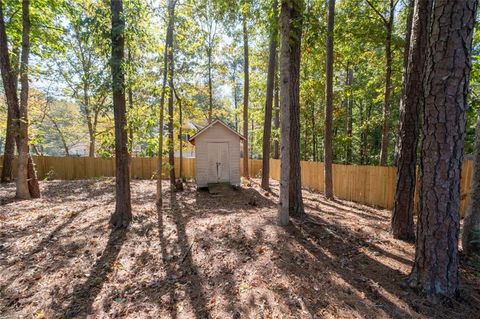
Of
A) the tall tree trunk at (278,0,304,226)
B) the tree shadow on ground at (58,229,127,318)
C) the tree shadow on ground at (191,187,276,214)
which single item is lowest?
the tree shadow on ground at (58,229,127,318)

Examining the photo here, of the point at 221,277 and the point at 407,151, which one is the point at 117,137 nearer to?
the point at 221,277

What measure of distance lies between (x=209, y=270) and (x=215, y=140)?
302 inches

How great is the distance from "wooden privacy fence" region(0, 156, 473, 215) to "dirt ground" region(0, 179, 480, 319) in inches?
113

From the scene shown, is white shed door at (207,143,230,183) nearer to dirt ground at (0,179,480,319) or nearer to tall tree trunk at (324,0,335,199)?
tall tree trunk at (324,0,335,199)

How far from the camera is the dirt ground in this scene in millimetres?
2637

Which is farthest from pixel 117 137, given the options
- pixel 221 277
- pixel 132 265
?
pixel 221 277

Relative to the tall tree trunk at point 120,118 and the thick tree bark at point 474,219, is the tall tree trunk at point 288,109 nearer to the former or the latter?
the thick tree bark at point 474,219

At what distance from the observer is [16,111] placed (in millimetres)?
7117

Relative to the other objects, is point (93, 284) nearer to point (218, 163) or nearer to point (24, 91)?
point (24, 91)

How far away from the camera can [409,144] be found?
4137 millimetres

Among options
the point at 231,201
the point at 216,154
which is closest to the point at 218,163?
the point at 216,154

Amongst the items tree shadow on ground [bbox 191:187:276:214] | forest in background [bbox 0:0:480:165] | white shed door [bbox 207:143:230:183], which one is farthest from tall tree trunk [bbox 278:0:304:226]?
white shed door [bbox 207:143:230:183]

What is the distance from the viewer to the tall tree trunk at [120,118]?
15.0 ft

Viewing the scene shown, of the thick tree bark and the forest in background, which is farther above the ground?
the forest in background
